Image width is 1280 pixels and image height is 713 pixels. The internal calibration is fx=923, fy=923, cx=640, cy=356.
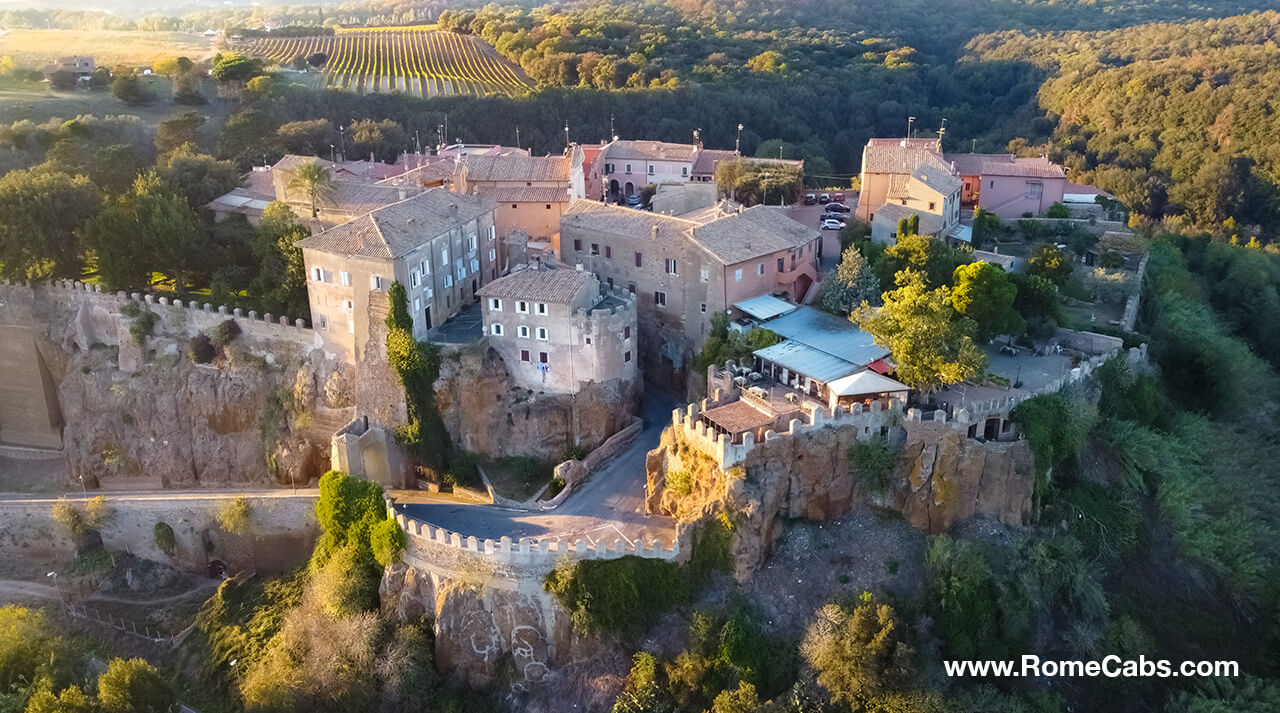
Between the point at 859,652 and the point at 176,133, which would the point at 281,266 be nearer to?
the point at 176,133

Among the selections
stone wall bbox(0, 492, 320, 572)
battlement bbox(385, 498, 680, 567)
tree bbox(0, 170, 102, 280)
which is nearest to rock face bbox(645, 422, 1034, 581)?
battlement bbox(385, 498, 680, 567)

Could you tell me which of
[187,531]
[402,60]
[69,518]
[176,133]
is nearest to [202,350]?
[187,531]

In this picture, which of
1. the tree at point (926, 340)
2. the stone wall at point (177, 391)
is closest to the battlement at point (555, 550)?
the tree at point (926, 340)

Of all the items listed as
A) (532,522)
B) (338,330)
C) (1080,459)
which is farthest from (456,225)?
(1080,459)

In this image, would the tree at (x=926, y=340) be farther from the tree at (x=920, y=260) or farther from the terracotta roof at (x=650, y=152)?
the terracotta roof at (x=650, y=152)

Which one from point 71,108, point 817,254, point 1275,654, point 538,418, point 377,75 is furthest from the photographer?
point 377,75

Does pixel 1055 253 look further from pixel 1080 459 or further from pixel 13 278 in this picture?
pixel 13 278
